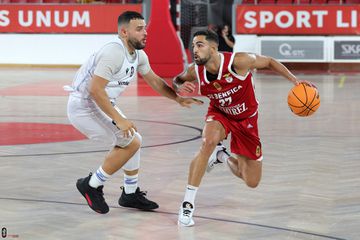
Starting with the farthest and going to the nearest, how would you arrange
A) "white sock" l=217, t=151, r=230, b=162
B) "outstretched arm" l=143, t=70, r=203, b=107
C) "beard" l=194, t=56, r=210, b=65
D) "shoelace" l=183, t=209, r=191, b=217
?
"white sock" l=217, t=151, r=230, b=162 → "outstretched arm" l=143, t=70, r=203, b=107 → "beard" l=194, t=56, r=210, b=65 → "shoelace" l=183, t=209, r=191, b=217

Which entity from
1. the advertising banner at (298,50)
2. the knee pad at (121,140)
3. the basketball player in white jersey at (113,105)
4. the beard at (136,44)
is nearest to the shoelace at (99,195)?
the basketball player in white jersey at (113,105)

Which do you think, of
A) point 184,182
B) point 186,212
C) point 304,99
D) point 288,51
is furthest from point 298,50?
point 186,212

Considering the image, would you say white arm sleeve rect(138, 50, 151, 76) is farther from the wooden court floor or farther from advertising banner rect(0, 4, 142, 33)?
advertising banner rect(0, 4, 142, 33)

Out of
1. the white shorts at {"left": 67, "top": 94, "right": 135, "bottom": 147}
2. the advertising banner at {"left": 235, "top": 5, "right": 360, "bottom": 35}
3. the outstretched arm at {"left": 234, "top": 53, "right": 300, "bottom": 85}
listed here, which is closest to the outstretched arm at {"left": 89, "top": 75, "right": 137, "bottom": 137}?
the white shorts at {"left": 67, "top": 94, "right": 135, "bottom": 147}

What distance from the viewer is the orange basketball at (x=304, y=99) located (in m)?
7.11

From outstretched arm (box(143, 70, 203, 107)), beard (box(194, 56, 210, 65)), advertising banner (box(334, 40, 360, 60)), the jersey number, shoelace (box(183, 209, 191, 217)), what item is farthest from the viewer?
advertising banner (box(334, 40, 360, 60))

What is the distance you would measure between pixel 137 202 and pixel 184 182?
1.32 m

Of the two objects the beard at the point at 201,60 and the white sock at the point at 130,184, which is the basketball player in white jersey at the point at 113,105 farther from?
the beard at the point at 201,60

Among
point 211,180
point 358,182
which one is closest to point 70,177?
point 211,180

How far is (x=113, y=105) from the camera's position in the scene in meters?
6.77

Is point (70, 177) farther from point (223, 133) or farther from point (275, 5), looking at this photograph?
point (275, 5)

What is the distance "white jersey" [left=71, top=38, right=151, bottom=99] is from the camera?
660 centimetres

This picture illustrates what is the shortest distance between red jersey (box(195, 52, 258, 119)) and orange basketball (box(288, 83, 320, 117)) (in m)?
0.36

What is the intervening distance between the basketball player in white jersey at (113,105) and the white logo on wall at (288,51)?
51.0 feet
